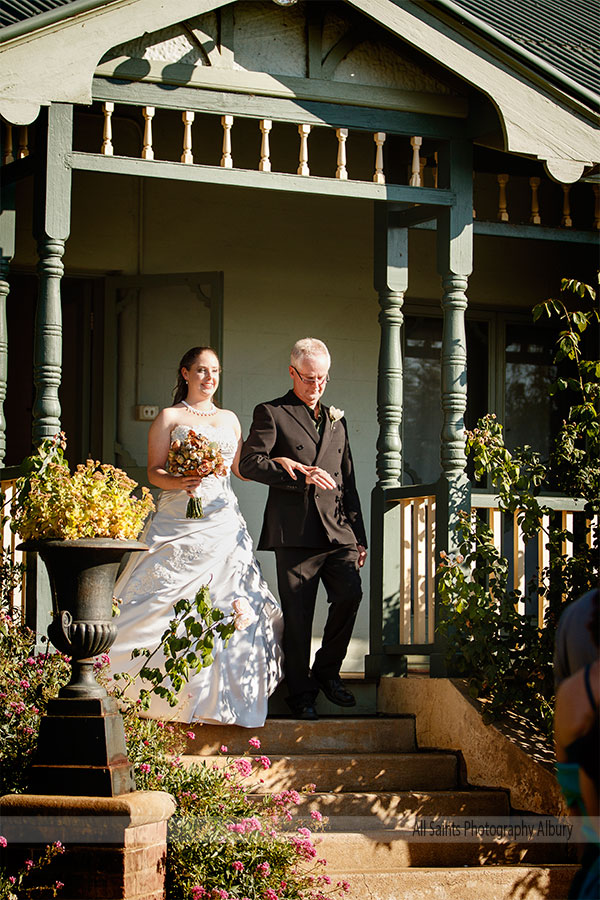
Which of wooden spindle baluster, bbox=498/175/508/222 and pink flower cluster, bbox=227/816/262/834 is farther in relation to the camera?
wooden spindle baluster, bbox=498/175/508/222

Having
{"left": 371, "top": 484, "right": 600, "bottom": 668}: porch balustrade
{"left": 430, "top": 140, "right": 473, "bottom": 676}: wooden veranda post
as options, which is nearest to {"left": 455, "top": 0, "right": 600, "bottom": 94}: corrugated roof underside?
{"left": 430, "top": 140, "right": 473, "bottom": 676}: wooden veranda post

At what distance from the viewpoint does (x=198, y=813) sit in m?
5.96

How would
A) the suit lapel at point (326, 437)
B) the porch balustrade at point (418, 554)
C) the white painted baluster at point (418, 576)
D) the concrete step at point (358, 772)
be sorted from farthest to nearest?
the white painted baluster at point (418, 576) → the porch balustrade at point (418, 554) → the suit lapel at point (326, 437) → the concrete step at point (358, 772)

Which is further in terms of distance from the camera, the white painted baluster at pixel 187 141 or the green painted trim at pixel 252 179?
the white painted baluster at pixel 187 141

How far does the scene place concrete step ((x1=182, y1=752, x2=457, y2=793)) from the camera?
6.79m

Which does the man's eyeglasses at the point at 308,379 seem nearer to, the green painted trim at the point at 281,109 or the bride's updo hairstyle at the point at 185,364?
the bride's updo hairstyle at the point at 185,364

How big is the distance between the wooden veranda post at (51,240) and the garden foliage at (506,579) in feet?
7.52

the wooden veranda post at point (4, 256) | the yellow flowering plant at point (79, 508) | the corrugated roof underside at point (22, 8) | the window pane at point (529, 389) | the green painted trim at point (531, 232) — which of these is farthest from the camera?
the window pane at point (529, 389)

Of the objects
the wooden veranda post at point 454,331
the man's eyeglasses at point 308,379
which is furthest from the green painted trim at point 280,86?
A: the man's eyeglasses at point 308,379

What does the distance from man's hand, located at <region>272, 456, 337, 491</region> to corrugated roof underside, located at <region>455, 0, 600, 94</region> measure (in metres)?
3.22

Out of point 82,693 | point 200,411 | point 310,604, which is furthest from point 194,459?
point 82,693

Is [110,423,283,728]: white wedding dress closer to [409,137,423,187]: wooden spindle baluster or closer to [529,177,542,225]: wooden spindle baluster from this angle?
[409,137,423,187]: wooden spindle baluster

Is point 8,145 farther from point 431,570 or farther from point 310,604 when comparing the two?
point 431,570

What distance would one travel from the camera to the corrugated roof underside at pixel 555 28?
9.13 meters
